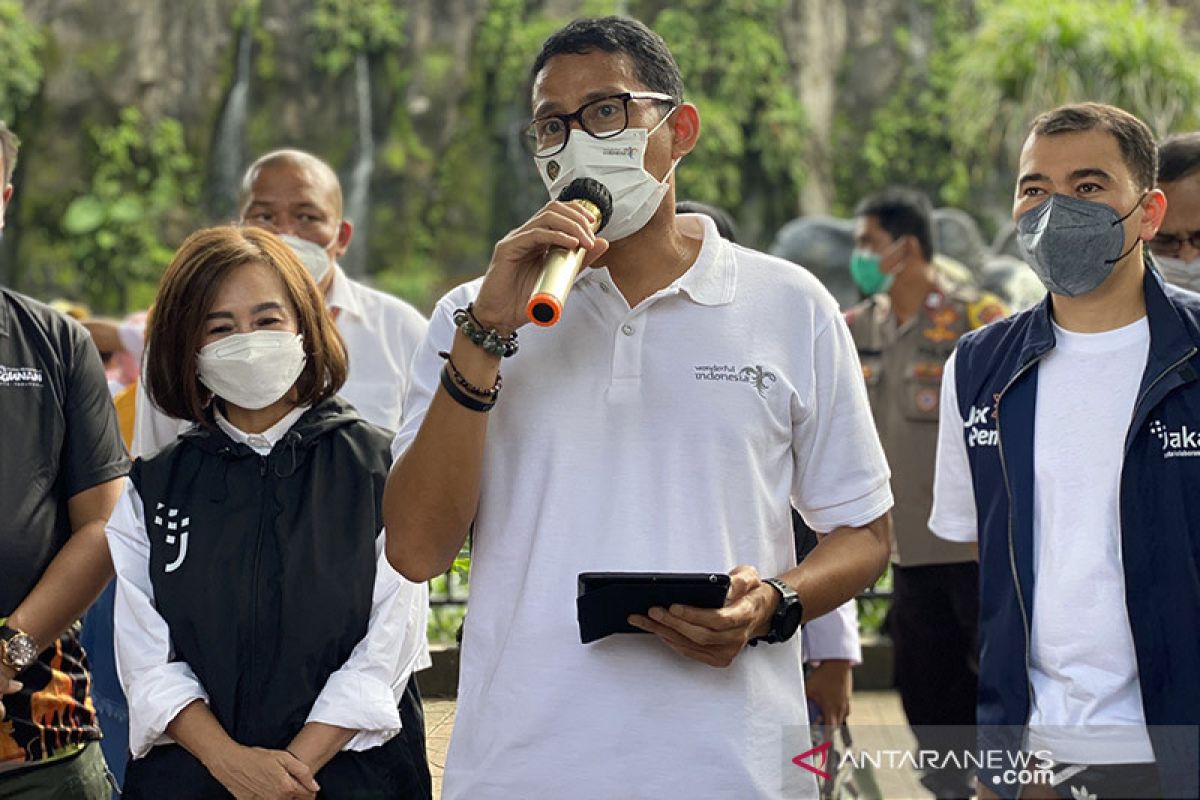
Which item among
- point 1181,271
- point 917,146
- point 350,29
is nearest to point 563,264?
point 1181,271

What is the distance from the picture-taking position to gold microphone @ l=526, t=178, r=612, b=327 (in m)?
2.06

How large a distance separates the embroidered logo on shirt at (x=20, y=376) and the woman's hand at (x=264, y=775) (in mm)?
951

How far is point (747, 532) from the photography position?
2.28m

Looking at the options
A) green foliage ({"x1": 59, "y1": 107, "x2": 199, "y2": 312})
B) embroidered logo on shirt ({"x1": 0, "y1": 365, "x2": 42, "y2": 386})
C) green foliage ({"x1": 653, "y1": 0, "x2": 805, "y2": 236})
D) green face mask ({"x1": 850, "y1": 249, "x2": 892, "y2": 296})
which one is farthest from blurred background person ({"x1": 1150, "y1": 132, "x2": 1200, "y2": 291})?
green foliage ({"x1": 59, "y1": 107, "x2": 199, "y2": 312})

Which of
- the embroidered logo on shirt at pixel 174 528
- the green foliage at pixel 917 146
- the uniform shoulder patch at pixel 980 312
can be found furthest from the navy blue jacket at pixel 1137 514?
the green foliage at pixel 917 146

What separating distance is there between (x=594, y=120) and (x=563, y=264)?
342 mm

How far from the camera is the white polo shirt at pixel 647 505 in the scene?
220cm

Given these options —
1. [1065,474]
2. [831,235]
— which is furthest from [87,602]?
[831,235]

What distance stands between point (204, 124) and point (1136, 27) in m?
11.8

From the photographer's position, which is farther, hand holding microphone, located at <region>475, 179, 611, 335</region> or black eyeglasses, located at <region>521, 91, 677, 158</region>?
black eyeglasses, located at <region>521, 91, 677, 158</region>

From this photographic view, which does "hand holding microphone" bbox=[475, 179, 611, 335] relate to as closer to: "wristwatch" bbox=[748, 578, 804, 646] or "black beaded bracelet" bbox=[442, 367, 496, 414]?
"black beaded bracelet" bbox=[442, 367, 496, 414]

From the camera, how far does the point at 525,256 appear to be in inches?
85.3

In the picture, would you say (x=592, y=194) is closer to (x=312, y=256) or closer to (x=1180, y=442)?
(x=1180, y=442)

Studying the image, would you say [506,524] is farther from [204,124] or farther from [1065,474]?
[204,124]
